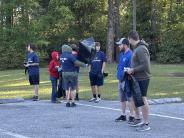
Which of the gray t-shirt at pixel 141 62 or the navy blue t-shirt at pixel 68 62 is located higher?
the gray t-shirt at pixel 141 62

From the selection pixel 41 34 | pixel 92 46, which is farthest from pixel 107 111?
pixel 41 34

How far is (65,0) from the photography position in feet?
162

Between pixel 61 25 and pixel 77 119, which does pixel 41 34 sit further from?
pixel 77 119

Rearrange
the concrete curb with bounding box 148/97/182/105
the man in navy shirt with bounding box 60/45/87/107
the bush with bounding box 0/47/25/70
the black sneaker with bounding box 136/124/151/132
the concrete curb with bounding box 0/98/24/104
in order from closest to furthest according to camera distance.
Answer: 1. the black sneaker with bounding box 136/124/151/132
2. the man in navy shirt with bounding box 60/45/87/107
3. the concrete curb with bounding box 148/97/182/105
4. the concrete curb with bounding box 0/98/24/104
5. the bush with bounding box 0/47/25/70

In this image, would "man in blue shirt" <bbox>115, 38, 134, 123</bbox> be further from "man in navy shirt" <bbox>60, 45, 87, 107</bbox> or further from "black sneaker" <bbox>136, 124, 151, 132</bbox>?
"man in navy shirt" <bbox>60, 45, 87, 107</bbox>

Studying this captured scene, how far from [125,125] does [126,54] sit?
64.5 inches

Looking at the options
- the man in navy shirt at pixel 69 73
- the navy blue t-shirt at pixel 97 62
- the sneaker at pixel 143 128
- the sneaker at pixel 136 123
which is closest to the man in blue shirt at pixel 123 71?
the sneaker at pixel 136 123

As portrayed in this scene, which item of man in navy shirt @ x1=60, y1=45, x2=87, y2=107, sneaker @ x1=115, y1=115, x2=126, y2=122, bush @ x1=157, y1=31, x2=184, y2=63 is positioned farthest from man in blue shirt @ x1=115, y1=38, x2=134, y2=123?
bush @ x1=157, y1=31, x2=184, y2=63

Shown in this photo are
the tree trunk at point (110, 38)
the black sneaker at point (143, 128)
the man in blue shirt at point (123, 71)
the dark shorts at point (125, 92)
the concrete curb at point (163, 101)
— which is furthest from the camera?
the tree trunk at point (110, 38)

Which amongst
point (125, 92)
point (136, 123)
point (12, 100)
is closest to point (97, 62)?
point (12, 100)

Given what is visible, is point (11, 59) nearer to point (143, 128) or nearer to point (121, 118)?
point (121, 118)

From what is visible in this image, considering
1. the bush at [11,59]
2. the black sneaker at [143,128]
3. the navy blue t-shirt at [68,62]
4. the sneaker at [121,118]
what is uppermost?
the navy blue t-shirt at [68,62]

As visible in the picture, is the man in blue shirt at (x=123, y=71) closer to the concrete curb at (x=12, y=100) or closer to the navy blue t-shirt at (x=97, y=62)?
the navy blue t-shirt at (x=97, y=62)

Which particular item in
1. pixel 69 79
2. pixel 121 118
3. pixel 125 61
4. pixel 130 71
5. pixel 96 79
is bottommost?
pixel 121 118
